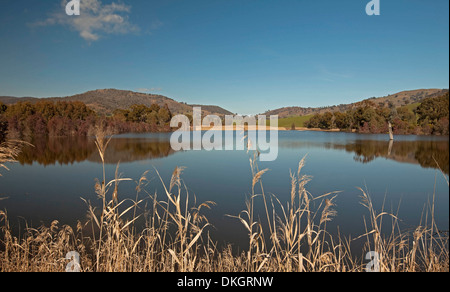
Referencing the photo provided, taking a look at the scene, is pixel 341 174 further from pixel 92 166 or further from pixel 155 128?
pixel 155 128

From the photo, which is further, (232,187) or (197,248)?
(232,187)

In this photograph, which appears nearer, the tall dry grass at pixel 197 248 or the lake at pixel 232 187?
the tall dry grass at pixel 197 248

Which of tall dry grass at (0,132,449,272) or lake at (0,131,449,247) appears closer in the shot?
tall dry grass at (0,132,449,272)

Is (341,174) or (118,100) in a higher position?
(118,100)

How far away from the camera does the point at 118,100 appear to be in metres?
112
